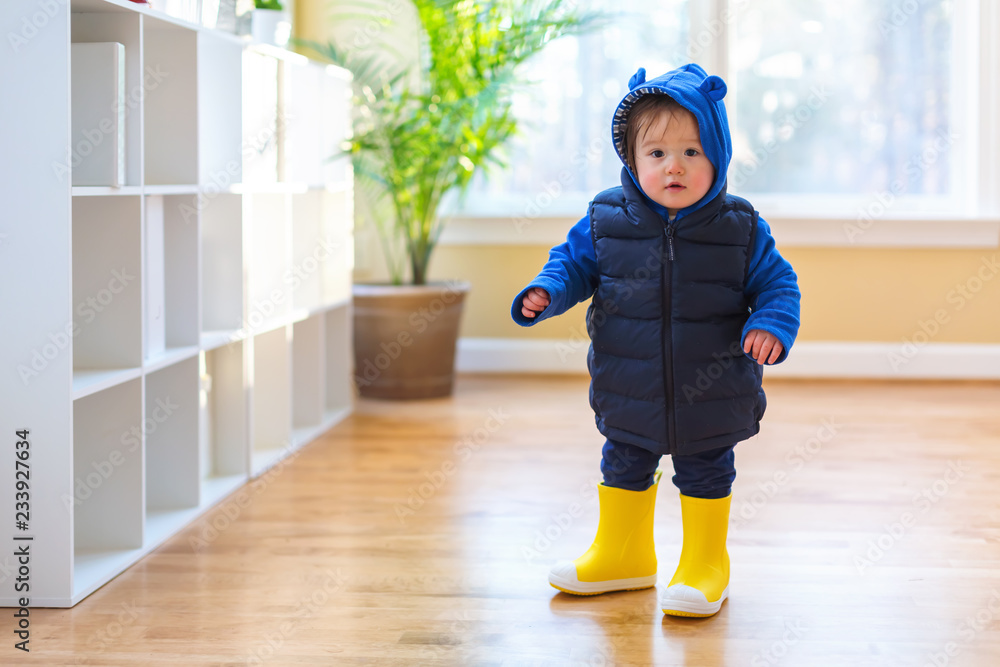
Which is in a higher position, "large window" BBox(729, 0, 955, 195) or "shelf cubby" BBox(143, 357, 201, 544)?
"large window" BBox(729, 0, 955, 195)

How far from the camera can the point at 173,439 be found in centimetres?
213

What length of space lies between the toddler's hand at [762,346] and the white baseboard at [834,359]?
7.56 feet

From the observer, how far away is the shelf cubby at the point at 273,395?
267 centimetres

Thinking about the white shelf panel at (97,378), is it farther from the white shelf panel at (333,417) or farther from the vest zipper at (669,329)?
the white shelf panel at (333,417)

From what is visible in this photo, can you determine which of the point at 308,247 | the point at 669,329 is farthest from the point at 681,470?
the point at 308,247

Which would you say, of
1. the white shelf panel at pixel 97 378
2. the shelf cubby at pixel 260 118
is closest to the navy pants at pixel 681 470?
the white shelf panel at pixel 97 378

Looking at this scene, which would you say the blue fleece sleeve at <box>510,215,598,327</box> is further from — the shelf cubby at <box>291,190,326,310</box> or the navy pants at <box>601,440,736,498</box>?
the shelf cubby at <box>291,190,326,310</box>

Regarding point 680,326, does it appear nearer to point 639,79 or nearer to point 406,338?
point 639,79

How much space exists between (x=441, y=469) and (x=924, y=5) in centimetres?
258

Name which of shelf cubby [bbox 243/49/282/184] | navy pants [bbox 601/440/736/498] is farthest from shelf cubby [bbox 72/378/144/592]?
navy pants [bbox 601/440/736/498]

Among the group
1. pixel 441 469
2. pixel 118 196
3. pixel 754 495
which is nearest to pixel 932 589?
A: pixel 754 495

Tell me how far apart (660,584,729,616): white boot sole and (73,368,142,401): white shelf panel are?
3.27 ft

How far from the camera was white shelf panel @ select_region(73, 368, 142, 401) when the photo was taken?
165cm

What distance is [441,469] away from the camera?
249 centimetres
